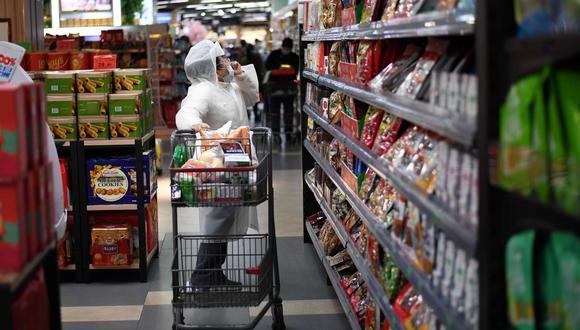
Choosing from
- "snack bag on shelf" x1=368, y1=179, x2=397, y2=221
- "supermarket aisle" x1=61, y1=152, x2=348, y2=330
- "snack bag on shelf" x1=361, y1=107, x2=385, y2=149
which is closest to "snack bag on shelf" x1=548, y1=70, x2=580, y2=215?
"snack bag on shelf" x1=368, y1=179, x2=397, y2=221

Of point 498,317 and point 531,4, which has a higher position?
point 531,4

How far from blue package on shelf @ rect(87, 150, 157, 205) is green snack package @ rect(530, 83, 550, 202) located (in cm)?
428

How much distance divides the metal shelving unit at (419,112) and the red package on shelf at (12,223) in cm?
119

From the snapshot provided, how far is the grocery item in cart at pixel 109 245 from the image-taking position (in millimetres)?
5867

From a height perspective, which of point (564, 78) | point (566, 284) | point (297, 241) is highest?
point (564, 78)

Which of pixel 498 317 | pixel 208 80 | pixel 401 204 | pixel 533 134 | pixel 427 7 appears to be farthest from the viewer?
pixel 208 80

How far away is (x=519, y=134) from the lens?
191cm

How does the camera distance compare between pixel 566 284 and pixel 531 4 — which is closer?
pixel 566 284

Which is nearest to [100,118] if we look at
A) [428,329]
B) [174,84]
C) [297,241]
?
[297,241]

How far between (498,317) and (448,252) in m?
0.53

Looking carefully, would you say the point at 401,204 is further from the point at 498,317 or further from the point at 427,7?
the point at 498,317

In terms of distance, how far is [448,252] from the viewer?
2.63 meters

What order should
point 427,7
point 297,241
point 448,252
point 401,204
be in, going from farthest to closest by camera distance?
point 297,241
point 401,204
point 427,7
point 448,252

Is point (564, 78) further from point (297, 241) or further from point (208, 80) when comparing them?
point (297, 241)
